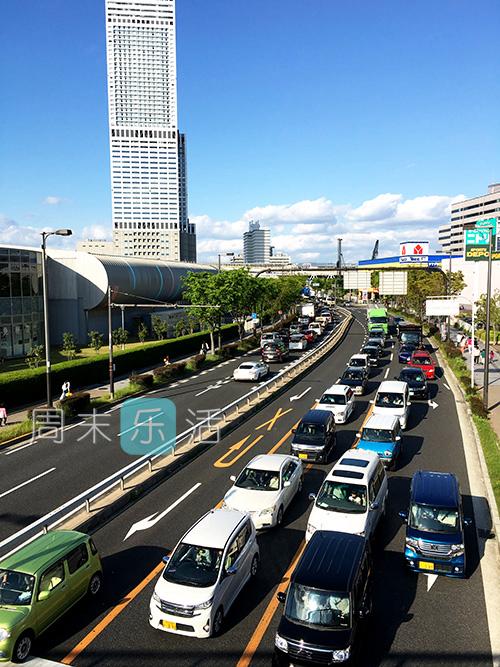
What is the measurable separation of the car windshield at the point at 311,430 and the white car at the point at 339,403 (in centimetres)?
533

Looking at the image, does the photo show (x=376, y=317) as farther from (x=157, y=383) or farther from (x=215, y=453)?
(x=215, y=453)

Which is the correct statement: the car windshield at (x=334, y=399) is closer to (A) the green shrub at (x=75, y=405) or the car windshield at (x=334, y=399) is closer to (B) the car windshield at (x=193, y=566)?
(A) the green shrub at (x=75, y=405)

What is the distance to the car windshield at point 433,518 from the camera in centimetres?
1405

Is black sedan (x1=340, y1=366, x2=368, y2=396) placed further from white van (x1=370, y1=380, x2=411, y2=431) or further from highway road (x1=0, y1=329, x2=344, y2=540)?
highway road (x1=0, y1=329, x2=344, y2=540)

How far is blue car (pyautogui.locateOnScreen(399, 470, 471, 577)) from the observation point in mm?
13555

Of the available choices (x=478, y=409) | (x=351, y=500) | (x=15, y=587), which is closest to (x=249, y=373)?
(x=478, y=409)

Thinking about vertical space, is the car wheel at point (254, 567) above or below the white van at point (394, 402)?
below

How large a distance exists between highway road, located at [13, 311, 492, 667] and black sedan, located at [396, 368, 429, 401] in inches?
567

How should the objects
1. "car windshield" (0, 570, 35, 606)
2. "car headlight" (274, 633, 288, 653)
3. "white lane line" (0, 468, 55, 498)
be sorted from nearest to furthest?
1. "car headlight" (274, 633, 288, 653)
2. "car windshield" (0, 570, 35, 606)
3. "white lane line" (0, 468, 55, 498)

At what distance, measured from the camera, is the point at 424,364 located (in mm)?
43562

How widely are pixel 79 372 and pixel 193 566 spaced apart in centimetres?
3075

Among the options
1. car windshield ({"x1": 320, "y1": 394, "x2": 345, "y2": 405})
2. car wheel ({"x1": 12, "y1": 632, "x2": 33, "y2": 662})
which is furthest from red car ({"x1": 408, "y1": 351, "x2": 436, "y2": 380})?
car wheel ({"x1": 12, "y1": 632, "x2": 33, "y2": 662})

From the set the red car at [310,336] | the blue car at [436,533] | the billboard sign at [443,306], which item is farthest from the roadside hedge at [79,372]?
the blue car at [436,533]

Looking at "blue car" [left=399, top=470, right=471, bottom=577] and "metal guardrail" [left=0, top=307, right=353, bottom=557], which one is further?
"metal guardrail" [left=0, top=307, right=353, bottom=557]
